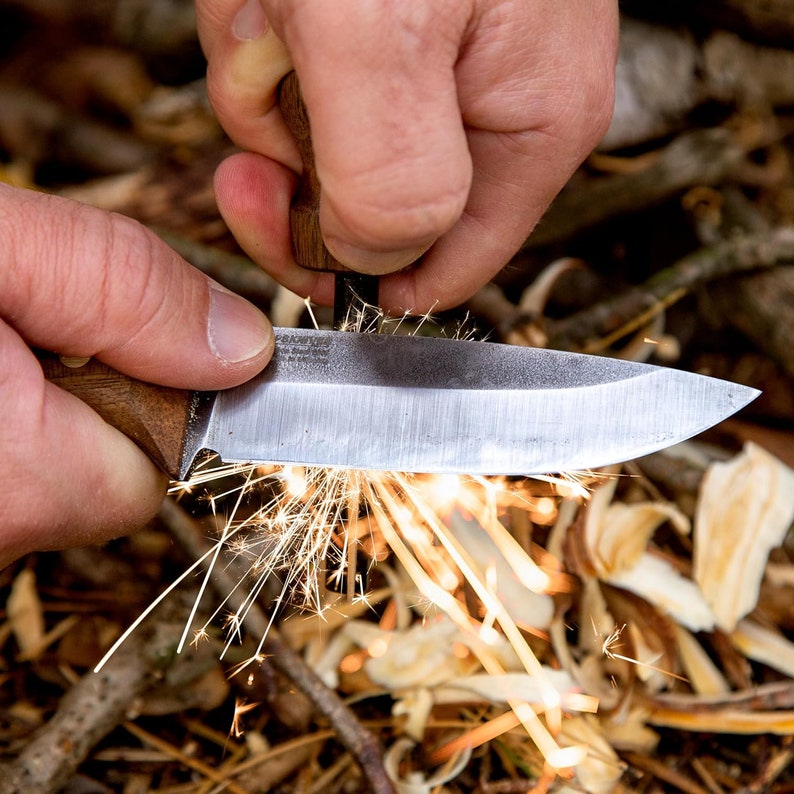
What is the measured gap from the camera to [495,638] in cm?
149

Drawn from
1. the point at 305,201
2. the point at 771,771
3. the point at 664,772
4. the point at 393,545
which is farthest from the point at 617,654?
the point at 305,201

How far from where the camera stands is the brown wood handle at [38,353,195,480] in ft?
4.25

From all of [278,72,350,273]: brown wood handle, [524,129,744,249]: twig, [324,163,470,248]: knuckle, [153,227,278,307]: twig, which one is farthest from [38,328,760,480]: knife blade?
[524,129,744,249]: twig

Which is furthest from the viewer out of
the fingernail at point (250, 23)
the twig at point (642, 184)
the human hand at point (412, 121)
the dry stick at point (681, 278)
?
the twig at point (642, 184)

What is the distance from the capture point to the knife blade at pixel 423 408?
49.9 inches

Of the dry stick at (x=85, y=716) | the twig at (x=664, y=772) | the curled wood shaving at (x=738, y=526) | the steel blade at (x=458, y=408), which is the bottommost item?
the dry stick at (x=85, y=716)

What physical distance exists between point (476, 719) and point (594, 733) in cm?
21

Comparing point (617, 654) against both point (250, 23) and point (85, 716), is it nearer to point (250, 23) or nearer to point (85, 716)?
point (85, 716)

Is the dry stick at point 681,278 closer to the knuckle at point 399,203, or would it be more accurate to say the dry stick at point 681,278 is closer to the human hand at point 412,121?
the human hand at point 412,121

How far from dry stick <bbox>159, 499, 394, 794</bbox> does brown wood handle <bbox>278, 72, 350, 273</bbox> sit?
23.6 inches

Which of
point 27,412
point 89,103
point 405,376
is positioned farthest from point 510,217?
point 89,103

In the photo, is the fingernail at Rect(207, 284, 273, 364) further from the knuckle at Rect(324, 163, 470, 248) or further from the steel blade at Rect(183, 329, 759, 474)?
the knuckle at Rect(324, 163, 470, 248)

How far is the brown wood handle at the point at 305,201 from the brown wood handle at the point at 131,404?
321 mm

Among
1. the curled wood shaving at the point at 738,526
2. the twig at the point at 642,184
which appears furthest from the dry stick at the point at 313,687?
the twig at the point at 642,184
